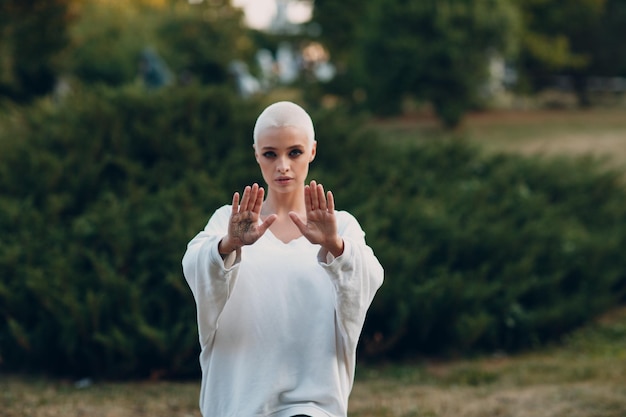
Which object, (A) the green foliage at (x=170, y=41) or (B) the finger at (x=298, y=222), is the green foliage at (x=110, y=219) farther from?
(A) the green foliage at (x=170, y=41)

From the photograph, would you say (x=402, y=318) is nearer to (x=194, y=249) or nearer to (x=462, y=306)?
(x=462, y=306)

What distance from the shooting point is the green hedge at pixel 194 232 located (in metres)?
6.71

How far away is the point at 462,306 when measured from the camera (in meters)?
7.42

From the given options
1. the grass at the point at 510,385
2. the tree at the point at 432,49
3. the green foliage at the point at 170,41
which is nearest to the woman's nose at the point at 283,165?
the grass at the point at 510,385

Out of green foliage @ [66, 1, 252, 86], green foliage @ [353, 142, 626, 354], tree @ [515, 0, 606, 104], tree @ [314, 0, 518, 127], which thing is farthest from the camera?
tree @ [515, 0, 606, 104]

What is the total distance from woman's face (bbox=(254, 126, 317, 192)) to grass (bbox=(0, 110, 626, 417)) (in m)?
3.16

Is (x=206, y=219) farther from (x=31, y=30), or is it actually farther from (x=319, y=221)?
(x=31, y=30)

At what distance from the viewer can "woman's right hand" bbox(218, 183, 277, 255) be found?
2.82 metres

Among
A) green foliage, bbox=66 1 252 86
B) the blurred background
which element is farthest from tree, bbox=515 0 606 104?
the blurred background

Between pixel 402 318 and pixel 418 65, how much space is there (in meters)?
16.9

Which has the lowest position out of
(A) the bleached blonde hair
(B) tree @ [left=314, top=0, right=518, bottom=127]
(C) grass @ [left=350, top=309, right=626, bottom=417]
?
(C) grass @ [left=350, top=309, right=626, bottom=417]

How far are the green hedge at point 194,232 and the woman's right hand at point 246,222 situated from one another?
3790mm

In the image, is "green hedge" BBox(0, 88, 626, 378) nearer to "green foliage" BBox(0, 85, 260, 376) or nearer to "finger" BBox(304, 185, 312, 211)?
"green foliage" BBox(0, 85, 260, 376)

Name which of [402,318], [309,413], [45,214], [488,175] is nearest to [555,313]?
[402,318]
